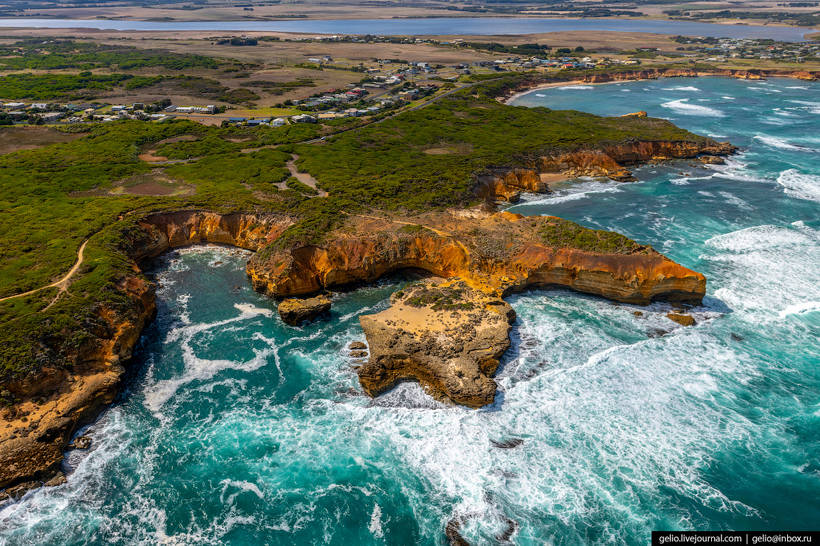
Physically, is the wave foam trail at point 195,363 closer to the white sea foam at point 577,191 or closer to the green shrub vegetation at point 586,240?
the green shrub vegetation at point 586,240

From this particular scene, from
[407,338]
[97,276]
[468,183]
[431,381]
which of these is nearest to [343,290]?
[407,338]

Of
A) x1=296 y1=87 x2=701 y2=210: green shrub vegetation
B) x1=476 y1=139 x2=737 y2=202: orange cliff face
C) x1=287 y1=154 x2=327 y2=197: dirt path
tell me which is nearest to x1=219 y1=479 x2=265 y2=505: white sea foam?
x1=296 y1=87 x2=701 y2=210: green shrub vegetation

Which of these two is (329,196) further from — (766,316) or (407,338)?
(766,316)

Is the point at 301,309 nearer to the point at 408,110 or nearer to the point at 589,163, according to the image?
the point at 589,163

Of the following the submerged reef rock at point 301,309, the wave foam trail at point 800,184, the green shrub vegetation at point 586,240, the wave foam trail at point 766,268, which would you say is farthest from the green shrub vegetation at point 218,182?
the wave foam trail at point 800,184

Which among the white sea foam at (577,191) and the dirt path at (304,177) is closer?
the dirt path at (304,177)

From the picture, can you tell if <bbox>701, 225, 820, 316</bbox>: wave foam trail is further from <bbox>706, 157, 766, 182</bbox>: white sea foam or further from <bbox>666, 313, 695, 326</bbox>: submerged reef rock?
<bbox>706, 157, 766, 182</bbox>: white sea foam
